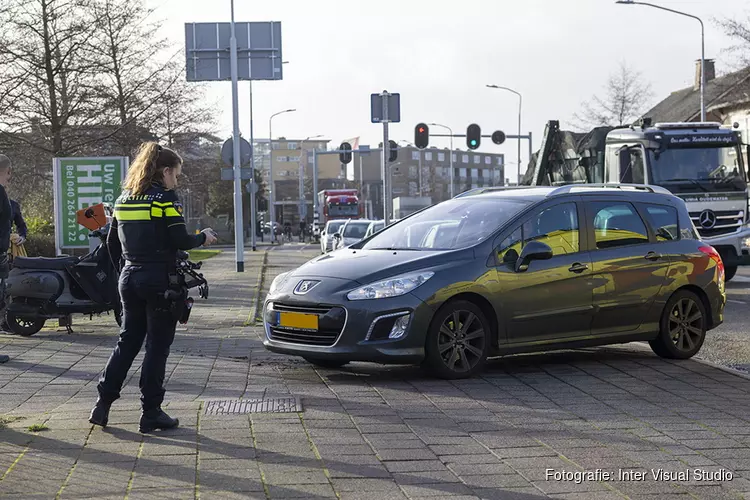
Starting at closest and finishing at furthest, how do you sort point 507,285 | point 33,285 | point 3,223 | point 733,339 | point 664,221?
point 507,285 < point 3,223 < point 664,221 < point 733,339 < point 33,285

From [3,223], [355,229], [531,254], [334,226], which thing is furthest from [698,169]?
[334,226]

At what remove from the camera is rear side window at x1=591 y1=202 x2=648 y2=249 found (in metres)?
9.36

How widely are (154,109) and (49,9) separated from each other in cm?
459

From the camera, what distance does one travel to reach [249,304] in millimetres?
16469

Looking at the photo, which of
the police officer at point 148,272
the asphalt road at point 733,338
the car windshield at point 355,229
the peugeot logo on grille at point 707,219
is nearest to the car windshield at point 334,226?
the car windshield at point 355,229

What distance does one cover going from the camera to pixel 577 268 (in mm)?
9023

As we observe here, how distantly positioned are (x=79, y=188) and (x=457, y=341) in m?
11.5

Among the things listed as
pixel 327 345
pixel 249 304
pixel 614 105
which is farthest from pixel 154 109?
pixel 614 105

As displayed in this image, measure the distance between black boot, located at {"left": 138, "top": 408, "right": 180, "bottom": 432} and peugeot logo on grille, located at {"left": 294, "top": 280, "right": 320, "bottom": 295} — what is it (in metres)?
2.35

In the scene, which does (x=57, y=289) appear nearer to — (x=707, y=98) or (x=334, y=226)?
(x=334, y=226)

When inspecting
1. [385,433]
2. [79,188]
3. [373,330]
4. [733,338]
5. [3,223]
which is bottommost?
[733,338]

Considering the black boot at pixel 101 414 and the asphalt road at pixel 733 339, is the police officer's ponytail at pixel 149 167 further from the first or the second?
the asphalt road at pixel 733 339

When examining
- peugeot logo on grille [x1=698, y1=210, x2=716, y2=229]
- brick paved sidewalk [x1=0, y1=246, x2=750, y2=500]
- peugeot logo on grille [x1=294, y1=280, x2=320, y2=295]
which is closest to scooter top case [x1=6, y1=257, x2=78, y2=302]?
brick paved sidewalk [x1=0, y1=246, x2=750, y2=500]

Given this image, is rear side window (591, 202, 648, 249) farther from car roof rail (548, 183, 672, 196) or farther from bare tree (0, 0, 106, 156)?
bare tree (0, 0, 106, 156)
